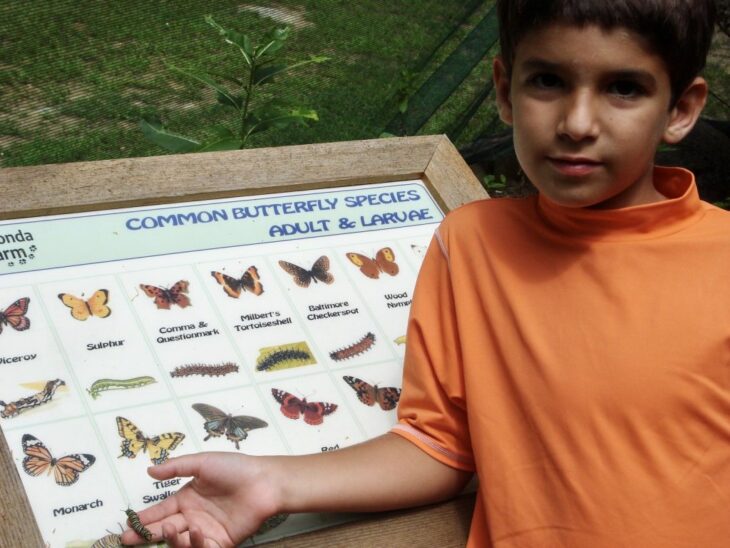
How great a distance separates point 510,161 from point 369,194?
8.36 ft

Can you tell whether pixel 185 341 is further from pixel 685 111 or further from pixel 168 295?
pixel 685 111

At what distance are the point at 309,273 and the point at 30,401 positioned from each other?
0.64 m

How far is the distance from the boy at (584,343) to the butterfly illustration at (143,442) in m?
0.11

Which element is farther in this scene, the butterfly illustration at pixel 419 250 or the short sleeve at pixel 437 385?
the butterfly illustration at pixel 419 250

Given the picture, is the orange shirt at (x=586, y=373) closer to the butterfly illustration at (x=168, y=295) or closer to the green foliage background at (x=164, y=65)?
the butterfly illustration at (x=168, y=295)

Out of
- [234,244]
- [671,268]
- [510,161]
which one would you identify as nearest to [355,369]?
[234,244]

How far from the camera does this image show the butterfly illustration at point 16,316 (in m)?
1.74

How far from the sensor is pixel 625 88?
4.92ft

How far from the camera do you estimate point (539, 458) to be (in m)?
1.62

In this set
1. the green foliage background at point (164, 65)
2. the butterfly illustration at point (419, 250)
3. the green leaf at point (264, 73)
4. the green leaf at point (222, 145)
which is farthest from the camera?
the green foliage background at point (164, 65)

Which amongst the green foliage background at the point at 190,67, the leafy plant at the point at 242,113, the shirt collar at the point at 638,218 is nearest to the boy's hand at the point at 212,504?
the shirt collar at the point at 638,218

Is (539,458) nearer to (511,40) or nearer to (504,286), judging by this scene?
(504,286)

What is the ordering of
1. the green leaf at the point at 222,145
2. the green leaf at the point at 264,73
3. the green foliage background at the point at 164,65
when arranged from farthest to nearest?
1. the green foliage background at the point at 164,65
2. the green leaf at the point at 264,73
3. the green leaf at the point at 222,145

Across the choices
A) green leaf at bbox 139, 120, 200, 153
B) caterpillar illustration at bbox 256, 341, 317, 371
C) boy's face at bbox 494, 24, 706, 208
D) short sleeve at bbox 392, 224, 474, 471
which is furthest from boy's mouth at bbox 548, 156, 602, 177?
green leaf at bbox 139, 120, 200, 153
